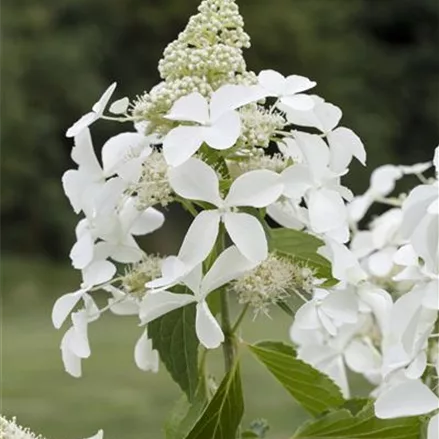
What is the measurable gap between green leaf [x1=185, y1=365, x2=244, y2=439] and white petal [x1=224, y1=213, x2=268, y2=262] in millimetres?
61

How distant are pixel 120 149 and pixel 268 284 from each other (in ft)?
0.24

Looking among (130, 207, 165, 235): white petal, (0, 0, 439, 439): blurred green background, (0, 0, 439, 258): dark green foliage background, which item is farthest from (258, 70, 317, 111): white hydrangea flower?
(0, 0, 439, 258): dark green foliage background

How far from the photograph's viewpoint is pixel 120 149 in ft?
1.54

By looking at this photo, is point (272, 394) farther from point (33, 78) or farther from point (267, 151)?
point (33, 78)

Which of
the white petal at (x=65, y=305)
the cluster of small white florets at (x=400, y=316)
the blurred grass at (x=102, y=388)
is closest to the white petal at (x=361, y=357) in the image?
the cluster of small white florets at (x=400, y=316)

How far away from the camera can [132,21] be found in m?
10.4

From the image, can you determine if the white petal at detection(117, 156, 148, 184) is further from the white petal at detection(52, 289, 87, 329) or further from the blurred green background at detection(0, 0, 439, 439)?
the blurred green background at detection(0, 0, 439, 439)

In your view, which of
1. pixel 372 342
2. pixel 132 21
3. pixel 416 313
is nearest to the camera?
pixel 416 313

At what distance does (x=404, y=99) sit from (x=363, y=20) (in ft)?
2.72

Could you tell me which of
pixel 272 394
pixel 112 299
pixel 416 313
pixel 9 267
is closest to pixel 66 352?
pixel 112 299

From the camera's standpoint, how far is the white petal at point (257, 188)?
419 mm

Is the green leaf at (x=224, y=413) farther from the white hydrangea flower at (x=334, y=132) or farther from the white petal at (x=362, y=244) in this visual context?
the white petal at (x=362, y=244)

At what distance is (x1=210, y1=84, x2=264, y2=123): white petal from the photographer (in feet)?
1.35

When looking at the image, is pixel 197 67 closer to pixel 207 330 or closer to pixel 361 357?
pixel 207 330
